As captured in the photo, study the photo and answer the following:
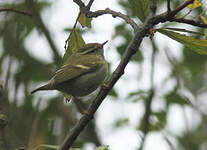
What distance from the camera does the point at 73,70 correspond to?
116 inches

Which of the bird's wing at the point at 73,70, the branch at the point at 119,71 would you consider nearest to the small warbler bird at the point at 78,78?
the bird's wing at the point at 73,70

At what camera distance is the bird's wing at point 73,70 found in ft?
9.22

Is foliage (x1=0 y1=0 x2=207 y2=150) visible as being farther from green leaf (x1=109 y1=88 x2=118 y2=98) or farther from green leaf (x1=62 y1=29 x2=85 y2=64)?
green leaf (x1=62 y1=29 x2=85 y2=64)

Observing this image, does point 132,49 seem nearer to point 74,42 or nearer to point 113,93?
point 74,42

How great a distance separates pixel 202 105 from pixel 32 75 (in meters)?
2.05

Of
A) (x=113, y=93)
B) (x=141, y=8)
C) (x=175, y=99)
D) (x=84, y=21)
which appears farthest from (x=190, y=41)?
(x=113, y=93)

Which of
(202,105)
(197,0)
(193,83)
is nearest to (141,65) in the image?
(193,83)

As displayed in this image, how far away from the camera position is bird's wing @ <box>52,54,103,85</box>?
2810 millimetres

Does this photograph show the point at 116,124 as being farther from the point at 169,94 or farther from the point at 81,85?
the point at 81,85

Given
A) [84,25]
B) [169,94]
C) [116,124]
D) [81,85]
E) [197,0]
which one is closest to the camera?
[197,0]

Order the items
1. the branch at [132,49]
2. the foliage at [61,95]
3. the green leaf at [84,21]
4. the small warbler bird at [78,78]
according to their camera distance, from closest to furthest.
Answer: the branch at [132,49], the green leaf at [84,21], the small warbler bird at [78,78], the foliage at [61,95]

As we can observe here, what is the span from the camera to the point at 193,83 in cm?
432

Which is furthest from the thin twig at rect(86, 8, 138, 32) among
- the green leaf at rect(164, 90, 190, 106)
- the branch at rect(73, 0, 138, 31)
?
the green leaf at rect(164, 90, 190, 106)

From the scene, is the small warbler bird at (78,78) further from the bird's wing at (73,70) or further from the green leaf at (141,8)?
the green leaf at (141,8)
